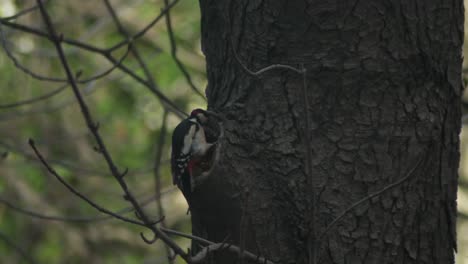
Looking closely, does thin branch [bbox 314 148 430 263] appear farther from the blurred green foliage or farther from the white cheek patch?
the blurred green foliage

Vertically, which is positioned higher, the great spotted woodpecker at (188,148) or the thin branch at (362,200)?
the great spotted woodpecker at (188,148)

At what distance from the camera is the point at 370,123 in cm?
214

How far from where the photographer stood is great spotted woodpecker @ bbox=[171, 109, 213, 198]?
2.25 metres

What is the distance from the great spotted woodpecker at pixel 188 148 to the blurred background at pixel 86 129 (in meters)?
3.20

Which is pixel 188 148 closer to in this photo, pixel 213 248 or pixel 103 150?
pixel 213 248

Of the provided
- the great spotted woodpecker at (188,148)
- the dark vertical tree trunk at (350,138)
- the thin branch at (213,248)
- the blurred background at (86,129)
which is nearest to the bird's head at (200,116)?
the great spotted woodpecker at (188,148)

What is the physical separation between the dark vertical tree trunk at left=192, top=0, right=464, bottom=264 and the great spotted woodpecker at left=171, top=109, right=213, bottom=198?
0.21 feet

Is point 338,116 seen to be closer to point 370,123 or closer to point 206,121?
point 370,123

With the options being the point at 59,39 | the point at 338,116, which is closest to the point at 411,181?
the point at 338,116

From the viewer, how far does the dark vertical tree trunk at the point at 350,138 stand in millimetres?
2133

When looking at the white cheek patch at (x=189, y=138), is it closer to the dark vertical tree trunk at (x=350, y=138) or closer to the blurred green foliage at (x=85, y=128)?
the dark vertical tree trunk at (x=350, y=138)

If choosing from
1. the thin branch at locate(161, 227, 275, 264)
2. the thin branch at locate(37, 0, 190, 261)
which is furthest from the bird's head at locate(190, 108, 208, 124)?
the thin branch at locate(37, 0, 190, 261)

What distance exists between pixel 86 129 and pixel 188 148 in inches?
152

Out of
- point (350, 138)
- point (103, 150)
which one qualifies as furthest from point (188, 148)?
point (103, 150)
